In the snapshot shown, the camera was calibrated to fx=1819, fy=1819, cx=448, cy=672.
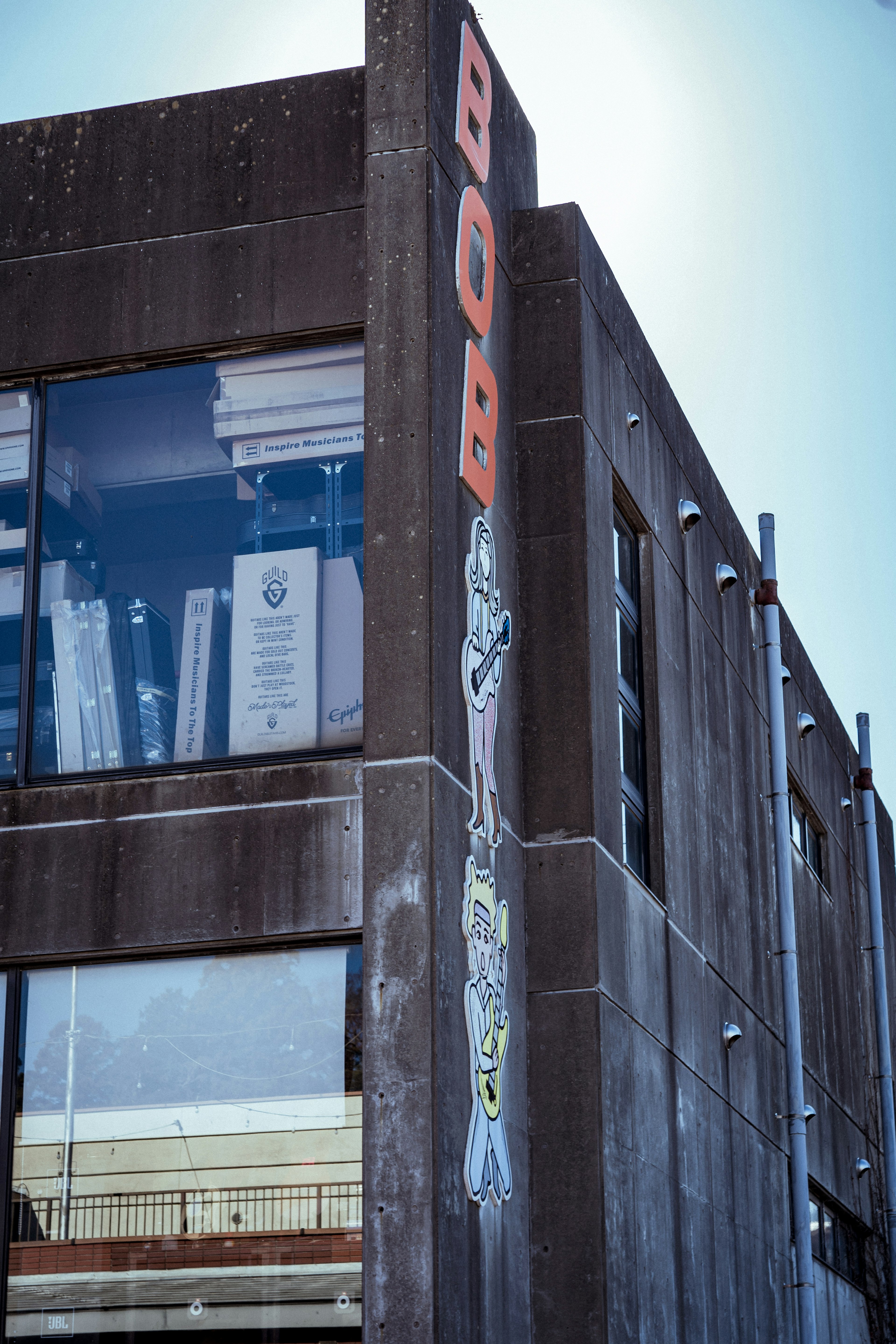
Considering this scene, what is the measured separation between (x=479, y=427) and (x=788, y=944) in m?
8.17

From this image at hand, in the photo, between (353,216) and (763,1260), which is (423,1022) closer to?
(353,216)

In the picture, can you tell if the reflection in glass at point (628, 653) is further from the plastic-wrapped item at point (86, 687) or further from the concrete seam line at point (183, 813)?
the plastic-wrapped item at point (86, 687)

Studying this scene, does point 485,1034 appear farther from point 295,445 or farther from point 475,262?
point 475,262

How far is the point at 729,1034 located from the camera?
15211 mm

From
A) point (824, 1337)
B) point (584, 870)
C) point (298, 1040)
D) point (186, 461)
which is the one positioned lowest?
point (824, 1337)

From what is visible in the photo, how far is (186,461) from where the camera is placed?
1150 cm

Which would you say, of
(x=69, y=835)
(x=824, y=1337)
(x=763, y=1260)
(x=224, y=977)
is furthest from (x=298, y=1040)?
(x=824, y=1337)

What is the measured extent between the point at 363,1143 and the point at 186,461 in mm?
4480

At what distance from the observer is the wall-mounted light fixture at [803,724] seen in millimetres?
21047

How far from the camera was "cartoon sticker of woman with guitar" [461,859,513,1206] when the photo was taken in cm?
988

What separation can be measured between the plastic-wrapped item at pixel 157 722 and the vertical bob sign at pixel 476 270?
2.24 metres

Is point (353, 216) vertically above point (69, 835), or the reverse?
point (353, 216)

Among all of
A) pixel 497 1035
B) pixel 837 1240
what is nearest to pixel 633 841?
pixel 497 1035

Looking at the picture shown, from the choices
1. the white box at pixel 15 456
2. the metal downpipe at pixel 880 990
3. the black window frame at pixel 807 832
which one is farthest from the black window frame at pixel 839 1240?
the white box at pixel 15 456
